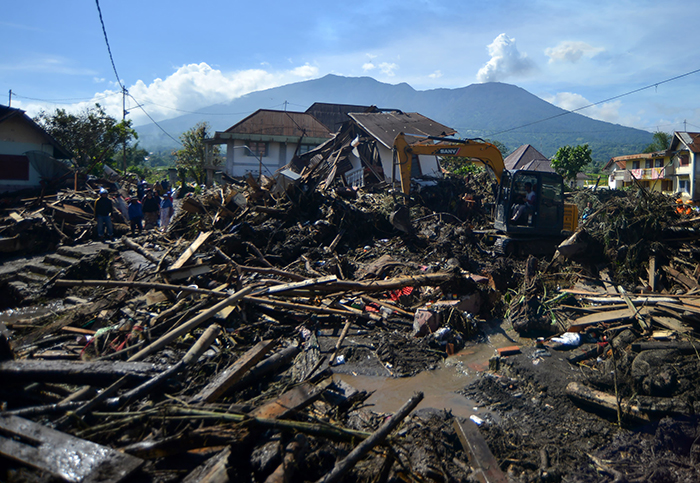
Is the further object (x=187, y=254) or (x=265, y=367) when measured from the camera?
(x=187, y=254)

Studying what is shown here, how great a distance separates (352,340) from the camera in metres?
6.45

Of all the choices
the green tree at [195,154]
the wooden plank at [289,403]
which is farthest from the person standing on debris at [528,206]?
the green tree at [195,154]

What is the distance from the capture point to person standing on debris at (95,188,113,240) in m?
11.7

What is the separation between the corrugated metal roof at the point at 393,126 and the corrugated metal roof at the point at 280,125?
8799 millimetres

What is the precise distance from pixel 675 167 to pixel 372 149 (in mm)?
35514

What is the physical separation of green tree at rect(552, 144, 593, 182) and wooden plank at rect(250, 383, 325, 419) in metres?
38.1

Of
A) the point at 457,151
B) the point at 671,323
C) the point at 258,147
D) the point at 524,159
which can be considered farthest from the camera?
the point at 524,159

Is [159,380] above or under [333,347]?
above

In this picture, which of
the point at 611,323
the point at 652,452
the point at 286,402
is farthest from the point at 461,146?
the point at 286,402

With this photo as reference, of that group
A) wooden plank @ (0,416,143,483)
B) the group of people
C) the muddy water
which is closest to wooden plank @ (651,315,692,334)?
the muddy water

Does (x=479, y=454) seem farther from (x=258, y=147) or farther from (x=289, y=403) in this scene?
(x=258, y=147)

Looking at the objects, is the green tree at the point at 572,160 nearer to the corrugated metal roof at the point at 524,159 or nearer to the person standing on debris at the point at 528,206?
the corrugated metal roof at the point at 524,159

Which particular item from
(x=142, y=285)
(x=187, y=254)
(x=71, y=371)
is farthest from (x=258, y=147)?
(x=71, y=371)

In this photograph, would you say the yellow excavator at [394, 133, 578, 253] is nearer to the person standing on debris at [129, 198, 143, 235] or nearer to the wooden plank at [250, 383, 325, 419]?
the wooden plank at [250, 383, 325, 419]
